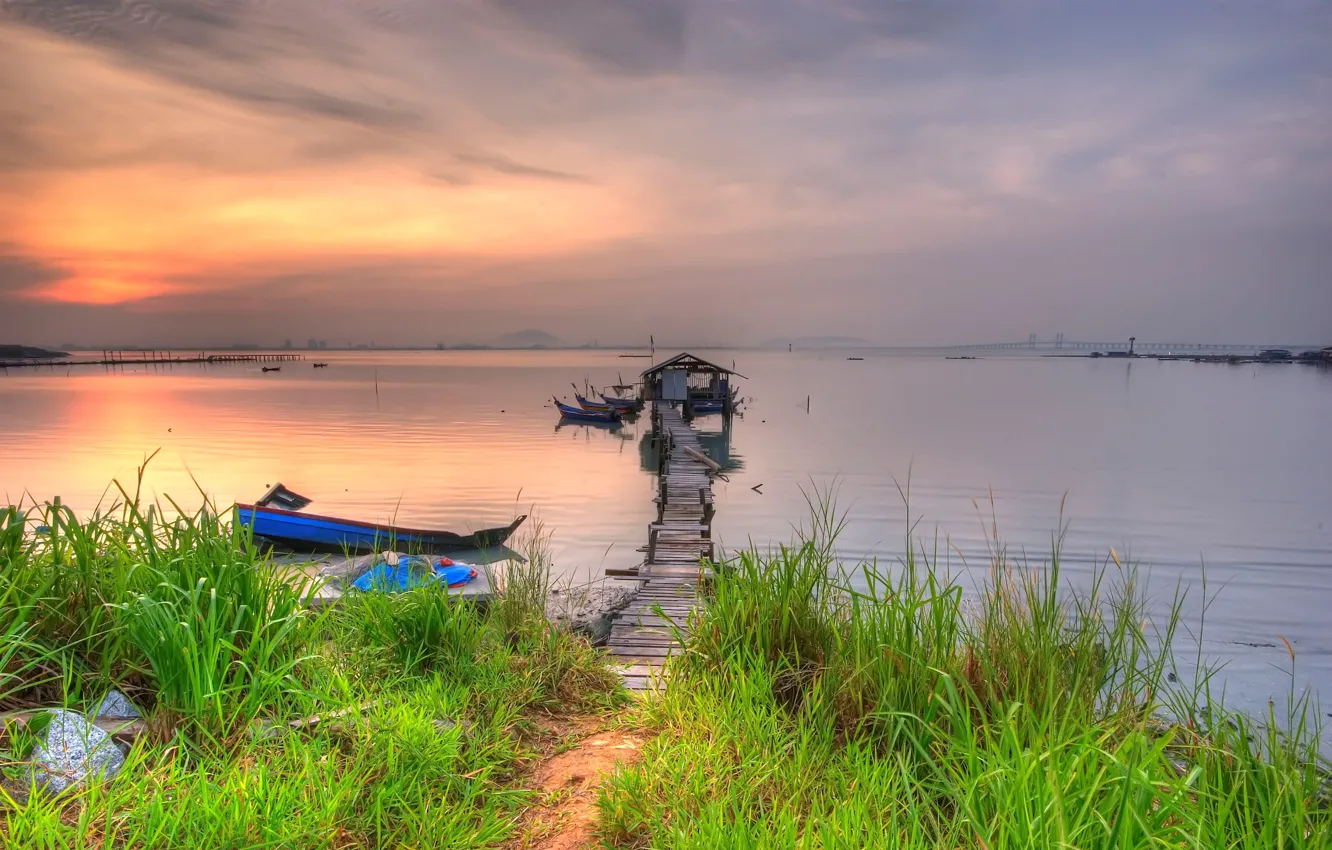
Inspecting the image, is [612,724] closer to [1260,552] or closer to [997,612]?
[997,612]

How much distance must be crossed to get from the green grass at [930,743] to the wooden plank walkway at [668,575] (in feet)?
2.33

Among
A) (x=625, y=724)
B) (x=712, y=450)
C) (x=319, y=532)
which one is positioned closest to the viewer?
(x=625, y=724)

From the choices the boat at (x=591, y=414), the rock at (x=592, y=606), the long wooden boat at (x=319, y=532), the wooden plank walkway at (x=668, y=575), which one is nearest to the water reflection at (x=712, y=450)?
the boat at (x=591, y=414)

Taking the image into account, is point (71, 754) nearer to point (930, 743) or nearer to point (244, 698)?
point (244, 698)

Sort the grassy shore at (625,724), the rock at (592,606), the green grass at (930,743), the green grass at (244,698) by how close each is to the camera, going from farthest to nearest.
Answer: the rock at (592,606)
the green grass at (244,698)
the grassy shore at (625,724)
the green grass at (930,743)

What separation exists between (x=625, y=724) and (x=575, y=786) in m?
0.70

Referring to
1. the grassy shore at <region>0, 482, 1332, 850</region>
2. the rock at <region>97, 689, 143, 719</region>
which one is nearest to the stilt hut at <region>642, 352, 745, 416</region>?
the grassy shore at <region>0, 482, 1332, 850</region>

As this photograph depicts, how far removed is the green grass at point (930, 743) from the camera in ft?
7.68

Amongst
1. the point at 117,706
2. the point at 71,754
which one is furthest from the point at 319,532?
the point at 71,754

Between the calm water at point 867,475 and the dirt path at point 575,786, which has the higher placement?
the dirt path at point 575,786

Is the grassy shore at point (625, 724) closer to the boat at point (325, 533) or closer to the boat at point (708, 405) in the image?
the boat at point (325, 533)

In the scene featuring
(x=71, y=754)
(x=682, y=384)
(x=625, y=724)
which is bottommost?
(x=625, y=724)

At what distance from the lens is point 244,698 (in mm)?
3309

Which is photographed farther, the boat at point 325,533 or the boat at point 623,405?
the boat at point 623,405
